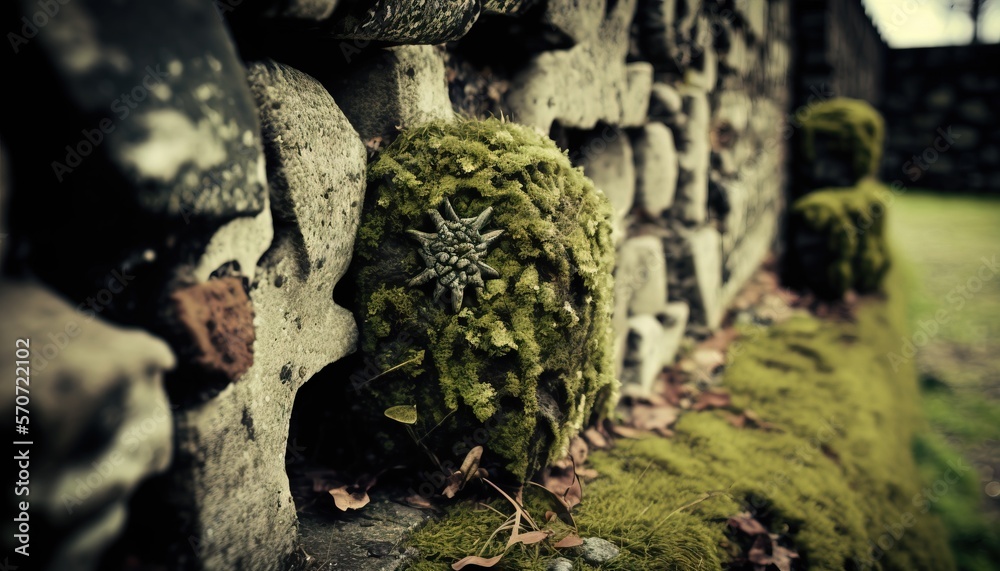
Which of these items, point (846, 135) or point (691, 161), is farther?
point (846, 135)

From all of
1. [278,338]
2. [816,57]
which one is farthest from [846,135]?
[278,338]

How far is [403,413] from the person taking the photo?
135cm

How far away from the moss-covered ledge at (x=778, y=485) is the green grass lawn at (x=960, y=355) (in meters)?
0.17

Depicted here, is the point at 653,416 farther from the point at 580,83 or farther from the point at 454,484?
the point at 580,83

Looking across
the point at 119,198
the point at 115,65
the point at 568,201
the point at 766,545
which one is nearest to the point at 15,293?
the point at 119,198

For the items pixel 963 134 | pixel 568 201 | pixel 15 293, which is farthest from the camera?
pixel 963 134

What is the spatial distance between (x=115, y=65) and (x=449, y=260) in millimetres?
711

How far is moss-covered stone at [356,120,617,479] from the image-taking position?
1.34 meters

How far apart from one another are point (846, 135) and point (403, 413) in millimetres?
4018

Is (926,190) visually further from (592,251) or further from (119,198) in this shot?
(119,198)

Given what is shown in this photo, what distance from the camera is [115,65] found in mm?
727

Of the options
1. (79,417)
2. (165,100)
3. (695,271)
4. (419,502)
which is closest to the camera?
(79,417)

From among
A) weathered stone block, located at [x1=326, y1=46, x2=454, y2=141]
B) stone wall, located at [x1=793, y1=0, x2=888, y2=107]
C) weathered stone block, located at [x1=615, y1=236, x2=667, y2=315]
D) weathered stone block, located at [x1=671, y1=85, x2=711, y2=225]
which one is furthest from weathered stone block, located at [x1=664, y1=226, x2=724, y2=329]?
stone wall, located at [x1=793, y1=0, x2=888, y2=107]

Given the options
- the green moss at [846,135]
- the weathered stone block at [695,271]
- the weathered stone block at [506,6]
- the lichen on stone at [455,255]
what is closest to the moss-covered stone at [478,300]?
the lichen on stone at [455,255]
